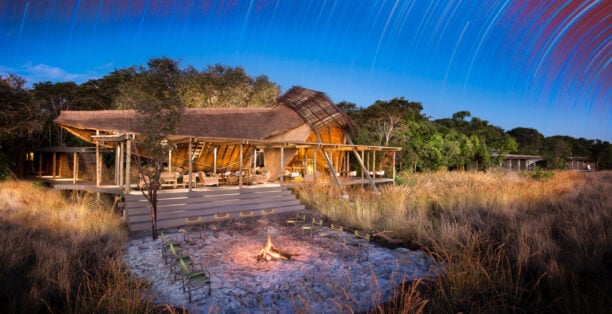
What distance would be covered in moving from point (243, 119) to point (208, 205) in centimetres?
787

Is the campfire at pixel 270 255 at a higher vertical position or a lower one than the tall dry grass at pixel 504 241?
lower

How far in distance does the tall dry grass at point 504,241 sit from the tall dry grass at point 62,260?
3546 millimetres

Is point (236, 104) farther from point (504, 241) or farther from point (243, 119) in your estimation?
point (504, 241)

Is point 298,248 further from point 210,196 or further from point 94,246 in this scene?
point 210,196

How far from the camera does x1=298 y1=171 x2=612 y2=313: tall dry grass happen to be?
13.4 feet

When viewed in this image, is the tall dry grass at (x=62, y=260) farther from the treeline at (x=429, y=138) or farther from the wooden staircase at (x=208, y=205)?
the treeline at (x=429, y=138)

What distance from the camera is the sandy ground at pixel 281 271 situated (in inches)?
183

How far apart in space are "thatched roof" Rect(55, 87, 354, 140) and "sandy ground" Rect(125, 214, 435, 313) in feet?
19.6

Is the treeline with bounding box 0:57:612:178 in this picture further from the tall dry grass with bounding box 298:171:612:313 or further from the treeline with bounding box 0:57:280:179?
the tall dry grass with bounding box 298:171:612:313

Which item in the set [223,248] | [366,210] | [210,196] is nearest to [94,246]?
[223,248]

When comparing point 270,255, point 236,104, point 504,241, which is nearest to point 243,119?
point 236,104

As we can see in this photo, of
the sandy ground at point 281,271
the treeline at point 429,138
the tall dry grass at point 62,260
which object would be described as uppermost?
the treeline at point 429,138

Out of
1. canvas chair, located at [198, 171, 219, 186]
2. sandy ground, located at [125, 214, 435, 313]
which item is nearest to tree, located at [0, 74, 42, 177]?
canvas chair, located at [198, 171, 219, 186]

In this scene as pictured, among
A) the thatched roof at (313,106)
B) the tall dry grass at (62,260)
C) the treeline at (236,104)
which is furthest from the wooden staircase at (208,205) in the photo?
the treeline at (236,104)
